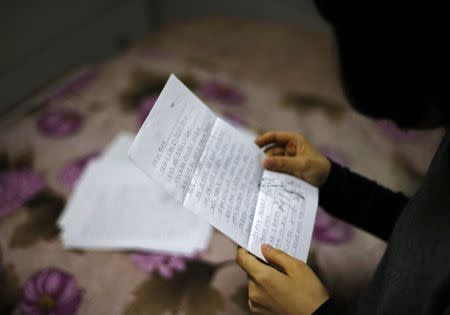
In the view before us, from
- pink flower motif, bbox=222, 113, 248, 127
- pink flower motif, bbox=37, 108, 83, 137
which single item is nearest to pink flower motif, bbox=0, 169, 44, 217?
pink flower motif, bbox=37, 108, 83, 137

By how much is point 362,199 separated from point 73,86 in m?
0.85

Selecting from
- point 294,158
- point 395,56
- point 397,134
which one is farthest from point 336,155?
point 395,56

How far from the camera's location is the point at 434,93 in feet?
1.43

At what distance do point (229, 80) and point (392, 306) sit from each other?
2.56 ft

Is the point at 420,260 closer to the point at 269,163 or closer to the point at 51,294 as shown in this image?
the point at 269,163

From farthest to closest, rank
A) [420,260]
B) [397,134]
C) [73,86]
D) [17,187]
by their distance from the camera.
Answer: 1. [73,86]
2. [397,134]
3. [17,187]
4. [420,260]

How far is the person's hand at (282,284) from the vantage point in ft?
1.50

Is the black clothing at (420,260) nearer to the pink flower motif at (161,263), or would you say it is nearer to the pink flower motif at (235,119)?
the pink flower motif at (161,263)

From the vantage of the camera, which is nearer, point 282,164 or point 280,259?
point 280,259

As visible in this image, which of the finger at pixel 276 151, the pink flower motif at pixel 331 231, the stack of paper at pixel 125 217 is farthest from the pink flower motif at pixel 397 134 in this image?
the stack of paper at pixel 125 217

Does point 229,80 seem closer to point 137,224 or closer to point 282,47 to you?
point 282,47

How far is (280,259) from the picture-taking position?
47 centimetres

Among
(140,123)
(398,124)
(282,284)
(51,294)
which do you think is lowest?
(51,294)

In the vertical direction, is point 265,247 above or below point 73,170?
above
